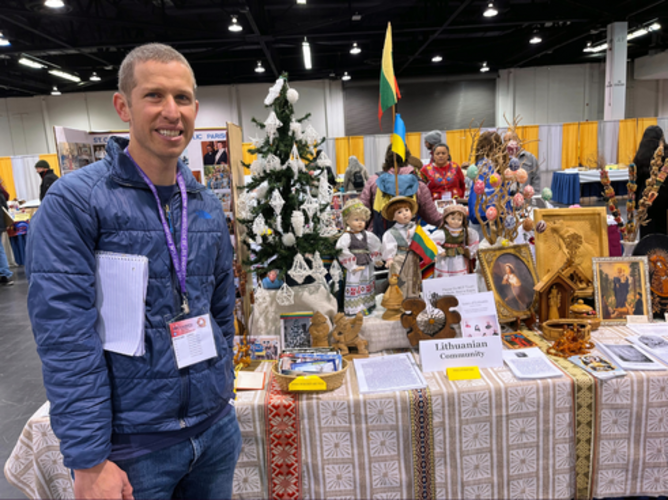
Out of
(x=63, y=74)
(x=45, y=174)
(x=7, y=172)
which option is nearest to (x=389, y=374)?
(x=45, y=174)

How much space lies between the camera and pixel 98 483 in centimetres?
85

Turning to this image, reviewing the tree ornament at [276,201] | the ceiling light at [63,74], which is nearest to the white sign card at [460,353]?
the tree ornament at [276,201]

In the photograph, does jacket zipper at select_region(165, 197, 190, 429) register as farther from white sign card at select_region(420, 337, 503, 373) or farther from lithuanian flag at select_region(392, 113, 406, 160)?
lithuanian flag at select_region(392, 113, 406, 160)

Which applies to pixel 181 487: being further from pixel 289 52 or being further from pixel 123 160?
pixel 289 52

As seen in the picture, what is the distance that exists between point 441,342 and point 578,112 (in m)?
16.7

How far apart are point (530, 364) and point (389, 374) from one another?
59 centimetres

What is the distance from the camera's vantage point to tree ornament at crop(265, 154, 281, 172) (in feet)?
6.56

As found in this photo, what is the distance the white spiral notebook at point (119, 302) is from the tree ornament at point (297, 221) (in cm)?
112

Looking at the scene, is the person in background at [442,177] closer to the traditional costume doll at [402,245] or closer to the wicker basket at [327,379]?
the traditional costume doll at [402,245]

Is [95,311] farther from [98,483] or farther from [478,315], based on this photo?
[478,315]

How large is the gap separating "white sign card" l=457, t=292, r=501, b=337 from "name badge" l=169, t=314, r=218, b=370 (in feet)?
4.12

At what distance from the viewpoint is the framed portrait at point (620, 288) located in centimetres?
218

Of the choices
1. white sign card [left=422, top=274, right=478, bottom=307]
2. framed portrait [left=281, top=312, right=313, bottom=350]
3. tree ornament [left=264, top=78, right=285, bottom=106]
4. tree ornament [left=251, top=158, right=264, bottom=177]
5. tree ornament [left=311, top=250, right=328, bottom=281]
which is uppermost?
tree ornament [left=264, top=78, right=285, bottom=106]

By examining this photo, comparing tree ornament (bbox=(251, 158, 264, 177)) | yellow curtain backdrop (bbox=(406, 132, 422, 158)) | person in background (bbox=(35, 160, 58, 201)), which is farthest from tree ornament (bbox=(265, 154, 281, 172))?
yellow curtain backdrop (bbox=(406, 132, 422, 158))
